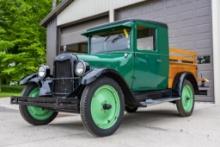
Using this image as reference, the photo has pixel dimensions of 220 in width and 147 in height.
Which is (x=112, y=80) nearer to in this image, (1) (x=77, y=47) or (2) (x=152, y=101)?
(2) (x=152, y=101)

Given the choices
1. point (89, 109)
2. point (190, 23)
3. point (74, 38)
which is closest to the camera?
point (89, 109)

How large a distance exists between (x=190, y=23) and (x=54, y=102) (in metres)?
7.09

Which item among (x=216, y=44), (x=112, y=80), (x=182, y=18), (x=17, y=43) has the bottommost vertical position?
(x=112, y=80)

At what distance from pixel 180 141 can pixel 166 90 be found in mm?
2533

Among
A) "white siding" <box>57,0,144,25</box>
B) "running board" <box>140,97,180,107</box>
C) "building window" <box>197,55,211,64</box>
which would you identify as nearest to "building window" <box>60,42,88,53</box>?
"white siding" <box>57,0,144,25</box>

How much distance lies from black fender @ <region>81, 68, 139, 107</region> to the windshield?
38.9 inches

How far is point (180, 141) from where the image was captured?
4.94 m

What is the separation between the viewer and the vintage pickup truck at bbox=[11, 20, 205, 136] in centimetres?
531

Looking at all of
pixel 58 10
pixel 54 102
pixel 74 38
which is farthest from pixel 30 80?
pixel 58 10

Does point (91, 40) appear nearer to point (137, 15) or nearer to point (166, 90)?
point (166, 90)

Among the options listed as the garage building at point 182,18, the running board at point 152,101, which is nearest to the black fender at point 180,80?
the running board at point 152,101

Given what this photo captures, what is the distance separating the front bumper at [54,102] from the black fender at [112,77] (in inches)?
15.5

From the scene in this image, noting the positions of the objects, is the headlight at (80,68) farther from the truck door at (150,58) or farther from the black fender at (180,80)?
the black fender at (180,80)

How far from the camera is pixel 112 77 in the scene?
5.57 metres
